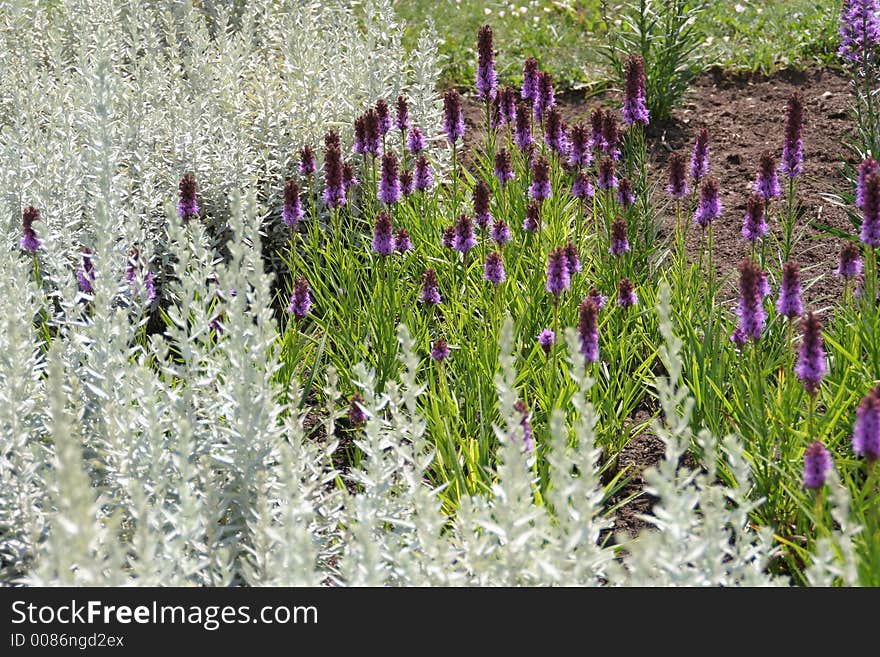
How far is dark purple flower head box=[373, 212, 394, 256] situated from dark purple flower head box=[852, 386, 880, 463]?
2.06m

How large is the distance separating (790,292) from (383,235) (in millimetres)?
1596

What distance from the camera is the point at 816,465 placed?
107 inches

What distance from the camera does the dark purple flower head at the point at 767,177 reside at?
4188mm

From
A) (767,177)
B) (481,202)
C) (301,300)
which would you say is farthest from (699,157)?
(301,300)

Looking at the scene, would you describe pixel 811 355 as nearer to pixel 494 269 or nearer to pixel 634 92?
pixel 494 269

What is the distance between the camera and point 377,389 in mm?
4266

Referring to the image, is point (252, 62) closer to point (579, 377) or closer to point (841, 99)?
point (841, 99)

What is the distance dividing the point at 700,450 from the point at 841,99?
4.49 m

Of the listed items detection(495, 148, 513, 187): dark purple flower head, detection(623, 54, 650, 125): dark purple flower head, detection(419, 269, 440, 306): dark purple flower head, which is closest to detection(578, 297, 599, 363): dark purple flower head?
detection(419, 269, 440, 306): dark purple flower head

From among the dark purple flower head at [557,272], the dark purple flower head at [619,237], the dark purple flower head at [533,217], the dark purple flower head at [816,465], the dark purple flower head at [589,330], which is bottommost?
the dark purple flower head at [816,465]

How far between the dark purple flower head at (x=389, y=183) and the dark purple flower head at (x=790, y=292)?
5.91ft

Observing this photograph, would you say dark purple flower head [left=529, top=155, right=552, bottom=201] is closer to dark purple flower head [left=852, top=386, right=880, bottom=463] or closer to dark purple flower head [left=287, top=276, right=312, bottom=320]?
dark purple flower head [left=287, top=276, right=312, bottom=320]

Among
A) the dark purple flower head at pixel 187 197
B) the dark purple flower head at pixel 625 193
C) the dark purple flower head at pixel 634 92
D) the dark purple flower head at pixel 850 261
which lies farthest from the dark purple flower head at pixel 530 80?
the dark purple flower head at pixel 850 261

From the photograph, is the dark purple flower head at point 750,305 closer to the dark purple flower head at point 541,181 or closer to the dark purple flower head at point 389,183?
the dark purple flower head at point 541,181
